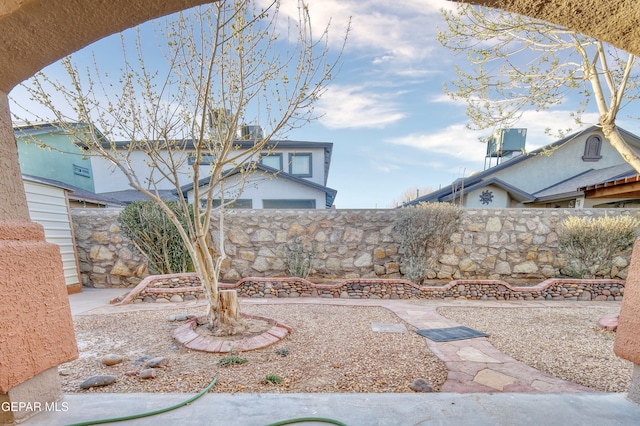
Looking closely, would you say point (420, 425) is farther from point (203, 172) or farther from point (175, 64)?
point (203, 172)

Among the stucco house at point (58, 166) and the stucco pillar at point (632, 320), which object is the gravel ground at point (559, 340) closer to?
the stucco pillar at point (632, 320)

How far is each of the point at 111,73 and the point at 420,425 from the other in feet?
13.1

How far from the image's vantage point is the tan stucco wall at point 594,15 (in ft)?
3.24

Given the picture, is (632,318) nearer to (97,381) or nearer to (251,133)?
(97,381)

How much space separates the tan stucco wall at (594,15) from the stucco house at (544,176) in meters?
8.24

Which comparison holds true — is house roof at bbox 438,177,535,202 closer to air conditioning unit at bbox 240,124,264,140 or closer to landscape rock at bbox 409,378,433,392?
air conditioning unit at bbox 240,124,264,140

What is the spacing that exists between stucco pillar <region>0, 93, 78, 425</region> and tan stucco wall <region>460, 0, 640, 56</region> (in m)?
2.24

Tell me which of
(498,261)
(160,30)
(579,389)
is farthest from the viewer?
(498,261)

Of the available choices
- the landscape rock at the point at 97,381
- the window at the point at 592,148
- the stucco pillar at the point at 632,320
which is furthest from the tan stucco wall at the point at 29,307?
the window at the point at 592,148

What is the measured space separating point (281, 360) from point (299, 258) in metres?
2.95

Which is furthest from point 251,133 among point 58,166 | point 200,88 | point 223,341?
point 58,166

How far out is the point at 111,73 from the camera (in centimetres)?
256

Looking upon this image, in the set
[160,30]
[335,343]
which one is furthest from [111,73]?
[335,343]

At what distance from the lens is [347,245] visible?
17.0 feet
